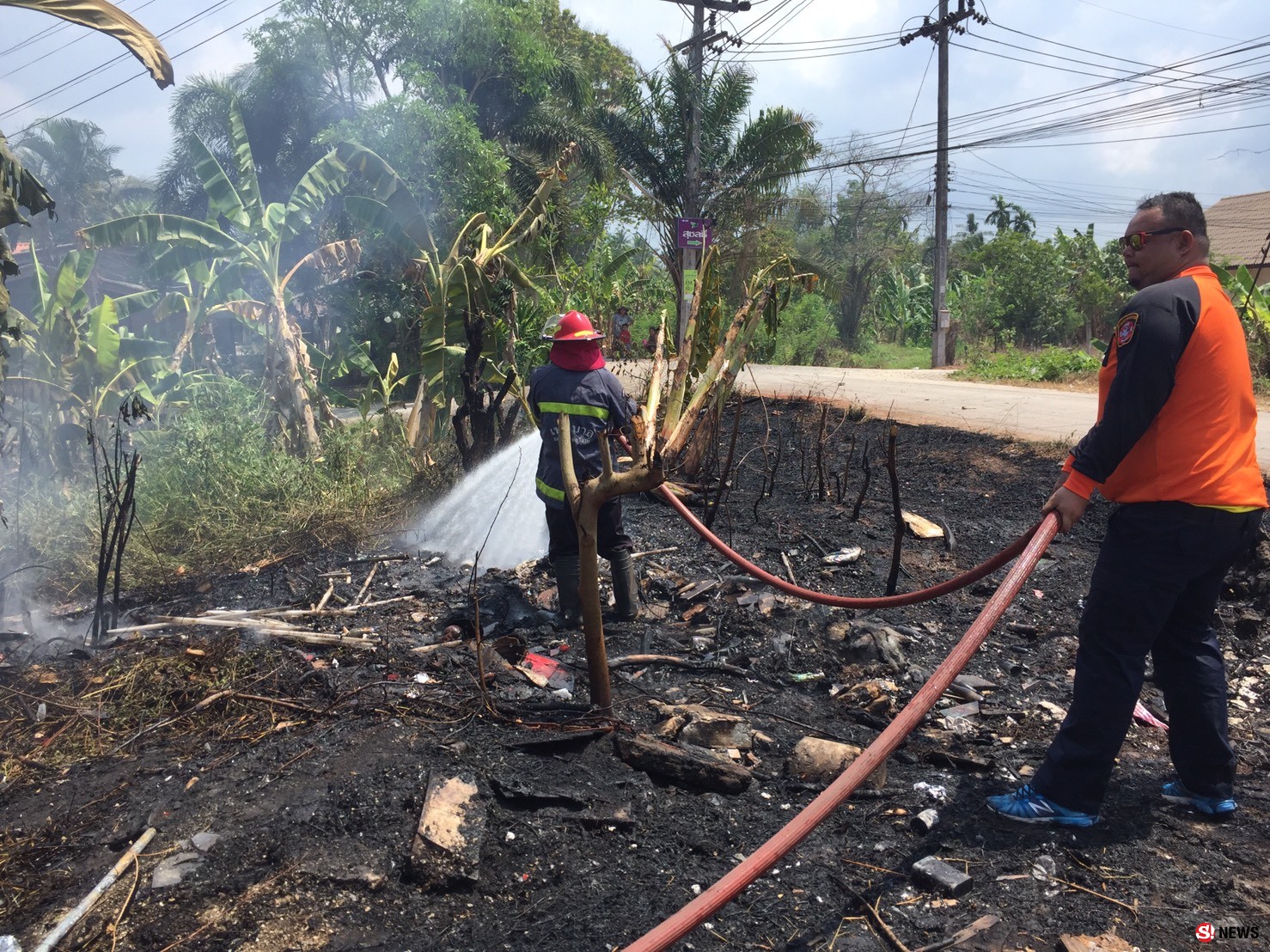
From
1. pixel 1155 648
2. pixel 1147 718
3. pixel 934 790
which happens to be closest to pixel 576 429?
pixel 934 790

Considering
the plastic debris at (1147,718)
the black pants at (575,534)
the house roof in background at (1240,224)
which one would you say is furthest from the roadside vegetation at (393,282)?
the house roof in background at (1240,224)

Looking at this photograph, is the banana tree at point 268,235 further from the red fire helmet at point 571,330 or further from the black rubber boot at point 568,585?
the black rubber boot at point 568,585

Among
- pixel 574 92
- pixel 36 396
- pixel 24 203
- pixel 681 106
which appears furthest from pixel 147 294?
pixel 574 92

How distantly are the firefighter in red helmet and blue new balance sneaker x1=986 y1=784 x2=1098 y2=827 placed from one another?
2.46 metres

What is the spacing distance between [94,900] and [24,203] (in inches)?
175

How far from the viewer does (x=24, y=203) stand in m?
5.24

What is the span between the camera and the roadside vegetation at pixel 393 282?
23.6 ft

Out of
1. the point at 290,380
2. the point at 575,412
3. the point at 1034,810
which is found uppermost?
the point at 290,380

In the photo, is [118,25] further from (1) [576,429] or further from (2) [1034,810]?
(2) [1034,810]

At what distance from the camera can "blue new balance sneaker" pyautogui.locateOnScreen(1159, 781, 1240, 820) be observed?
2.97 metres

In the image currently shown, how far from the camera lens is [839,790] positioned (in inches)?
93.8

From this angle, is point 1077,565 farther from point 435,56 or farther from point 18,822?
point 435,56

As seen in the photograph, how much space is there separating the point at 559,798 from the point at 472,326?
16.5 feet

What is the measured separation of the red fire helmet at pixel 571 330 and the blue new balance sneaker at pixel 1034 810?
9.75ft
